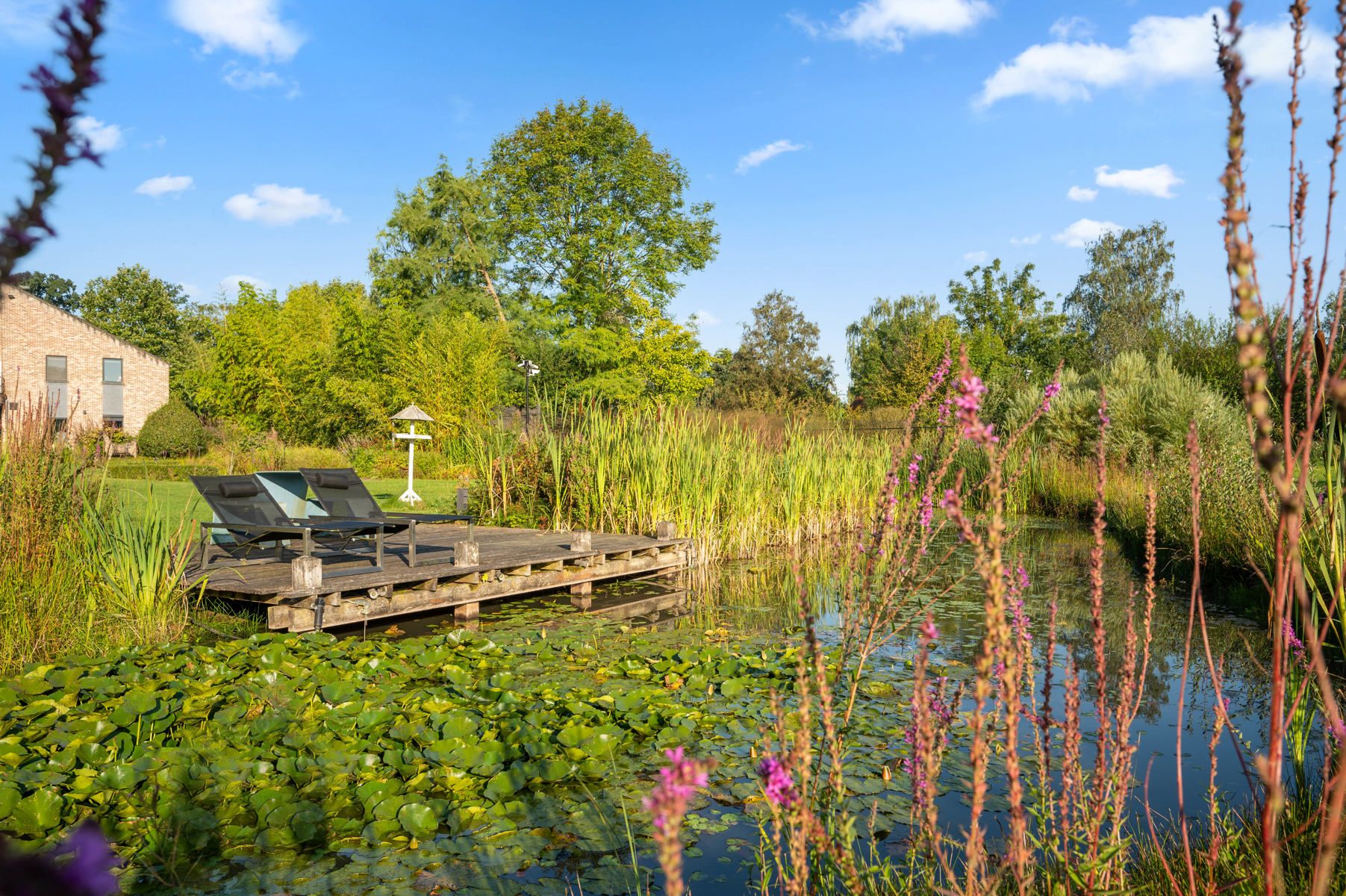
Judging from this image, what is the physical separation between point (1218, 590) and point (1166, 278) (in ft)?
124

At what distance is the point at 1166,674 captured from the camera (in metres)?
5.95

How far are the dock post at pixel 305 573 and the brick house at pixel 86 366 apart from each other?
28.7m

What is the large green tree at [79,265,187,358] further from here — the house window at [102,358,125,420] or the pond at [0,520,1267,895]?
the pond at [0,520,1267,895]

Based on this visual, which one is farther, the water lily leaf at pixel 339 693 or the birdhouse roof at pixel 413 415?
the birdhouse roof at pixel 413 415

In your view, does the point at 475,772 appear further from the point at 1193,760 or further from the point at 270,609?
the point at 1193,760

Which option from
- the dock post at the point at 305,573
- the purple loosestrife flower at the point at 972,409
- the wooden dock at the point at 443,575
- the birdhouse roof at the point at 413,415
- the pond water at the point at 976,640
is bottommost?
the pond water at the point at 976,640

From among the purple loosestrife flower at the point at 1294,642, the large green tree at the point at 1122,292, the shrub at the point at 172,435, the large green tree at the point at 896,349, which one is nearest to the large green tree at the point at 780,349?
the large green tree at the point at 896,349

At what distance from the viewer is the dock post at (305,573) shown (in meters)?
6.02

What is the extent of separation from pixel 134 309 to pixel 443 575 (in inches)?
A: 2024

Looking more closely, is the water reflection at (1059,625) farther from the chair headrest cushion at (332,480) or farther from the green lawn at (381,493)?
the green lawn at (381,493)

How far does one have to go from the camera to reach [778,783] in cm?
140

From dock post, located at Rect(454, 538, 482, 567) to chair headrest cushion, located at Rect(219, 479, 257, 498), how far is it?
5.83 ft

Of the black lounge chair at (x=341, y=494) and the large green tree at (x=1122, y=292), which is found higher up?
the large green tree at (x=1122, y=292)

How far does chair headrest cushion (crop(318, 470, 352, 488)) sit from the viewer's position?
8.52m
